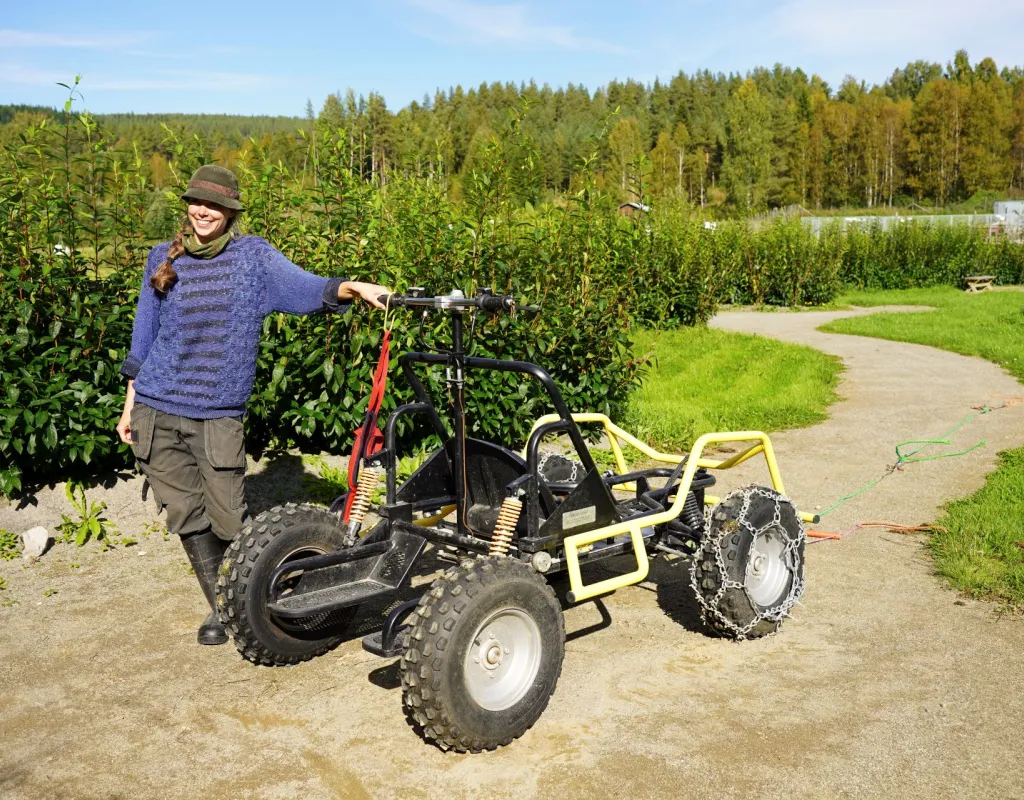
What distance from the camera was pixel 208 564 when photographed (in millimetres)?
4387

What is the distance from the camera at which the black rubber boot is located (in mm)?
4367

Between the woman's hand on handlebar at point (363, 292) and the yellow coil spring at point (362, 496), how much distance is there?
2.55 feet

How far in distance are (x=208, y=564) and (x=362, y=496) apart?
0.83 meters

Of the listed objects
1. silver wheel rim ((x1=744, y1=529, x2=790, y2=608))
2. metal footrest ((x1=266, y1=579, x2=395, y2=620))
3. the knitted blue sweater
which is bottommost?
silver wheel rim ((x1=744, y1=529, x2=790, y2=608))

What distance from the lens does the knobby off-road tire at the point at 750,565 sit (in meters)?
4.31

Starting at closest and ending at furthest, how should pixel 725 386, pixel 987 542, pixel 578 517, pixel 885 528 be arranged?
pixel 578 517
pixel 987 542
pixel 885 528
pixel 725 386

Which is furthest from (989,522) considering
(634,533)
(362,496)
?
(362,496)

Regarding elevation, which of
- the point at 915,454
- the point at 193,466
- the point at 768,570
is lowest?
the point at 915,454

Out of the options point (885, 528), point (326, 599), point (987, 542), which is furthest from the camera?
point (885, 528)

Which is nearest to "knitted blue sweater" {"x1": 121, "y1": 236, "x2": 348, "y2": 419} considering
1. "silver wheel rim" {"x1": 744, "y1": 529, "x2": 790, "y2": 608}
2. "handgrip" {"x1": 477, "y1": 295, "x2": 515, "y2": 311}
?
"handgrip" {"x1": 477, "y1": 295, "x2": 515, "y2": 311}

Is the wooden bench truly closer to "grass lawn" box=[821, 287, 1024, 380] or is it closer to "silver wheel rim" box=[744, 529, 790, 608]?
"grass lawn" box=[821, 287, 1024, 380]

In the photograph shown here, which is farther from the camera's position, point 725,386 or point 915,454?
point 725,386

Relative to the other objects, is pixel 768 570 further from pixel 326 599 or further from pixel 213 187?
pixel 213 187

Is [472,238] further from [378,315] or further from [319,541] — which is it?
[319,541]
